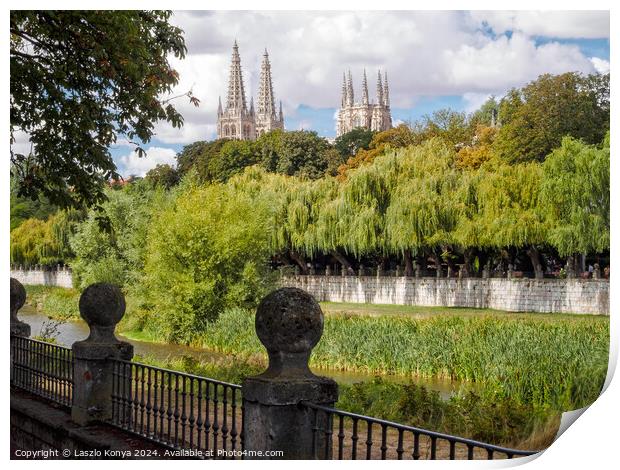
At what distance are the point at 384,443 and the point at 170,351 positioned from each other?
12516mm

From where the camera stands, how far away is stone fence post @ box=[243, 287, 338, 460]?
4.84 m

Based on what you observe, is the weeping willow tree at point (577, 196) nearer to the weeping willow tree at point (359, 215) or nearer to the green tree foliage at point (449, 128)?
the green tree foliage at point (449, 128)

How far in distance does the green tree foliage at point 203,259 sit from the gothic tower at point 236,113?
4438 millimetres

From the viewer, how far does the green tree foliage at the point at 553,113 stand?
11.4 meters

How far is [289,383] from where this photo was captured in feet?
15.8

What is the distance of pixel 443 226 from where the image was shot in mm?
25969

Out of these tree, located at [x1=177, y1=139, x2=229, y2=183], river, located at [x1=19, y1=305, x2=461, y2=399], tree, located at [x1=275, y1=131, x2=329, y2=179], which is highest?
tree, located at [x1=275, y1=131, x2=329, y2=179]

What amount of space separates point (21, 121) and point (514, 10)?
5.26 meters

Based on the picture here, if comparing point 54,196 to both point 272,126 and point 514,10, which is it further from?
point 514,10

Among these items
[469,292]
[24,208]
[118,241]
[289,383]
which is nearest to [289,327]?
[289,383]

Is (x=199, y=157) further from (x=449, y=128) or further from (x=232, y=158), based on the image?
(x=449, y=128)

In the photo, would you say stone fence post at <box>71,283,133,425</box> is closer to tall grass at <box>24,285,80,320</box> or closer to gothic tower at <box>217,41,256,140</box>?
gothic tower at <box>217,41,256,140</box>

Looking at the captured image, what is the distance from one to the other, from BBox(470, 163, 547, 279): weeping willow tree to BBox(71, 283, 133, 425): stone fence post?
17.0 m

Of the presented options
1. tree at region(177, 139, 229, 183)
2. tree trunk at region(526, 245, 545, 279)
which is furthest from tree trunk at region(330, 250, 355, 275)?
tree at region(177, 139, 229, 183)
